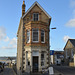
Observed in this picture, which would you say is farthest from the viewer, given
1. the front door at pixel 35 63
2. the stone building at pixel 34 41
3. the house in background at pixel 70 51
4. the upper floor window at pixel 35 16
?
the house in background at pixel 70 51

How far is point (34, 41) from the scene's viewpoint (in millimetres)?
25031

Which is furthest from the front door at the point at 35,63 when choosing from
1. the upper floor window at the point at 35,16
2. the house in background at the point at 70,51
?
the house in background at the point at 70,51

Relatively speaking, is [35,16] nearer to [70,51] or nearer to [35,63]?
[35,63]

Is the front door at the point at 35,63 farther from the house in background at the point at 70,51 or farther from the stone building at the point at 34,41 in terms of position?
the house in background at the point at 70,51

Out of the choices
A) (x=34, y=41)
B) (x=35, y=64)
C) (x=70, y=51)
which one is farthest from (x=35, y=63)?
(x=70, y=51)

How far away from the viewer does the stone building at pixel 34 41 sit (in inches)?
969

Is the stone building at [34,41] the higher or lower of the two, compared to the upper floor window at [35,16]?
lower

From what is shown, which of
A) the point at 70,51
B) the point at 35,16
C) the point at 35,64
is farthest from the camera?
the point at 70,51

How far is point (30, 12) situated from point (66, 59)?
32.5m

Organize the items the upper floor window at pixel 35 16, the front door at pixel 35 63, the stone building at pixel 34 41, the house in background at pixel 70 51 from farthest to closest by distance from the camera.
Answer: the house in background at pixel 70 51 → the upper floor window at pixel 35 16 → the front door at pixel 35 63 → the stone building at pixel 34 41

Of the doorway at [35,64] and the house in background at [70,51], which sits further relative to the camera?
the house in background at [70,51]

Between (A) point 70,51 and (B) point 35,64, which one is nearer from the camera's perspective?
(B) point 35,64

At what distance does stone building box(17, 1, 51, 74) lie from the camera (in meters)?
24.6

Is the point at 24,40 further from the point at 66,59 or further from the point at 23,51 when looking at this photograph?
the point at 66,59
